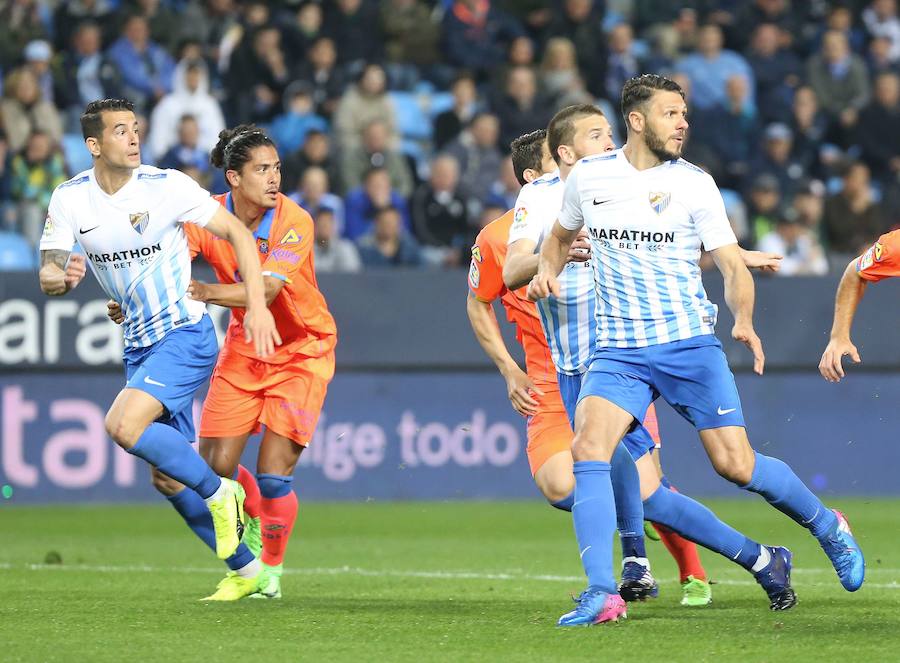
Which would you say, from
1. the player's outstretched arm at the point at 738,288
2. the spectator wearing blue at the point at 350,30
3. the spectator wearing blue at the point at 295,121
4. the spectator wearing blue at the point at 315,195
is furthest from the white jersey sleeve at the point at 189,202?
the spectator wearing blue at the point at 350,30

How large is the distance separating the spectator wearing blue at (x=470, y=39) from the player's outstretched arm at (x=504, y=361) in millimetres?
9661

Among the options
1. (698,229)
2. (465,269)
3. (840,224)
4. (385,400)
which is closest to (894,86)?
(840,224)

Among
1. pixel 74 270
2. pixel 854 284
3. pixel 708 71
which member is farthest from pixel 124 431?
pixel 708 71

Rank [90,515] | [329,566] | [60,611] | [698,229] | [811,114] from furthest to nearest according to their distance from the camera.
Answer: [811,114]
[90,515]
[329,566]
[60,611]
[698,229]

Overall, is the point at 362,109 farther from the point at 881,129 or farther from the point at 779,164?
the point at 881,129

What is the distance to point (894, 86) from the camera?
56.9 feet

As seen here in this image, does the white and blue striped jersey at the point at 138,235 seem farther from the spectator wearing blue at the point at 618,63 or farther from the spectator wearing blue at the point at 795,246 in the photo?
the spectator wearing blue at the point at 618,63

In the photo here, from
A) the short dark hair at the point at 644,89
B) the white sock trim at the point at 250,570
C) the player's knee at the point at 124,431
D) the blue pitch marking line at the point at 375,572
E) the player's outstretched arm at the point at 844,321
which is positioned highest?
the short dark hair at the point at 644,89

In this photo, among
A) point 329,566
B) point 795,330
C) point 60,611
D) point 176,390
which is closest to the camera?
point 60,611

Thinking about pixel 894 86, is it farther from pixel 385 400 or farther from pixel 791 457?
pixel 385 400

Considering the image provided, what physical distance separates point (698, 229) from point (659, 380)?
63 centimetres

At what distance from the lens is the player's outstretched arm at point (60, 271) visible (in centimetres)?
729

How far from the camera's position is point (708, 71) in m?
17.3

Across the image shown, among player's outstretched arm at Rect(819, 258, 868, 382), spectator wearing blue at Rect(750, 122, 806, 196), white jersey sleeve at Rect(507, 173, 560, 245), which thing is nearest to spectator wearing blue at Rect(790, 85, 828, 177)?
spectator wearing blue at Rect(750, 122, 806, 196)
